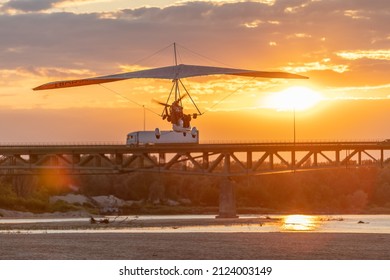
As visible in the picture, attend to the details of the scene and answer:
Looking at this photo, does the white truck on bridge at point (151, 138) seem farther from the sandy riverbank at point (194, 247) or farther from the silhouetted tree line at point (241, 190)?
the sandy riverbank at point (194, 247)

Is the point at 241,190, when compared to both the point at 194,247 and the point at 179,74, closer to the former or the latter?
the point at 179,74

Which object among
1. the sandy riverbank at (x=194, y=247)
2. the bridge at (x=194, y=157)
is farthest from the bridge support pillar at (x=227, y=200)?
the sandy riverbank at (x=194, y=247)

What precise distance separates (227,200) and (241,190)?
46.6m

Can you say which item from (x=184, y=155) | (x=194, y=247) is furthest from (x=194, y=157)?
(x=194, y=247)

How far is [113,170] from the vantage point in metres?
125

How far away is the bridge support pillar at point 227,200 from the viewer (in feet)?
392

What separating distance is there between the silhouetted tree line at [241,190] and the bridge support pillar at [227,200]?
27.8 meters

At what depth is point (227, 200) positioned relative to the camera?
403 ft

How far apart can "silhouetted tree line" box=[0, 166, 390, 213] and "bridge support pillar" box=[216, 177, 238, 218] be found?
27812 millimetres

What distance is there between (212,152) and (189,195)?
139 ft

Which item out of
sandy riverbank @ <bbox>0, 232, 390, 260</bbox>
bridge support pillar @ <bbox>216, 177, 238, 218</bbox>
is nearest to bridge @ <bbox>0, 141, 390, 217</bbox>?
bridge support pillar @ <bbox>216, 177, 238, 218</bbox>
